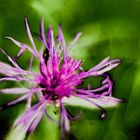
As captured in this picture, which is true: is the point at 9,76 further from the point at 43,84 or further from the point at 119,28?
the point at 119,28

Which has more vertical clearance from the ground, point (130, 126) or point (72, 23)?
point (72, 23)

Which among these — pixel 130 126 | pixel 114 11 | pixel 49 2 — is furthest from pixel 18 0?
pixel 130 126

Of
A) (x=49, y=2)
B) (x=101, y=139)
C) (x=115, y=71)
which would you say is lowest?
(x=101, y=139)
